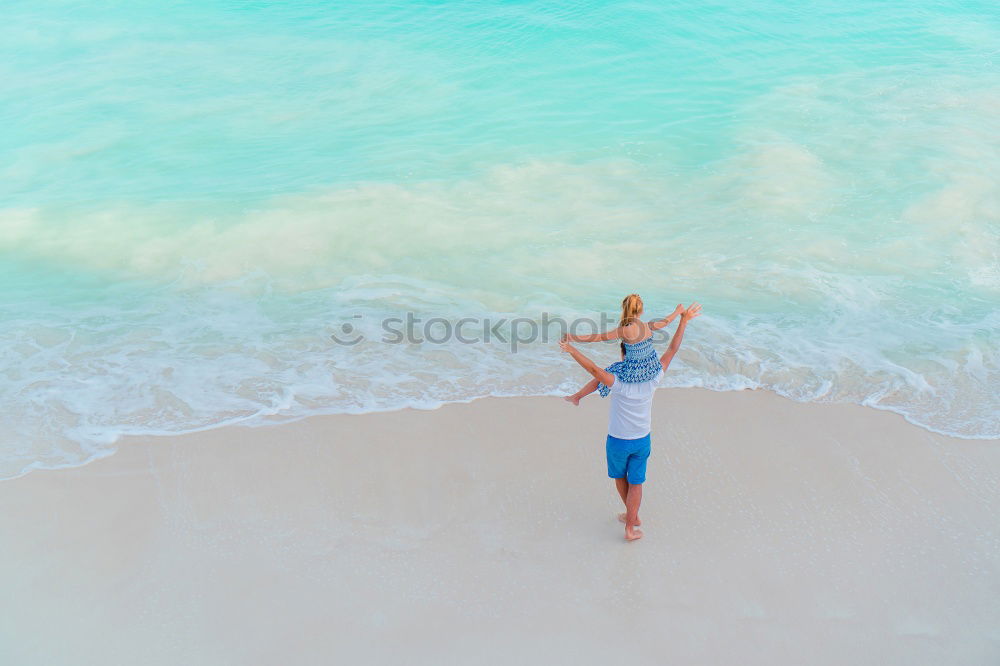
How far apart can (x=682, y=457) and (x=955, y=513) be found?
1458mm

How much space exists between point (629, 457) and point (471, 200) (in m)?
5.06

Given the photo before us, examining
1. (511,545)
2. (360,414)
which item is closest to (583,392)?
(511,545)

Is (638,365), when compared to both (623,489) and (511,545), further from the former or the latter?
(511,545)

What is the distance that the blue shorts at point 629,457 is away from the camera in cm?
411

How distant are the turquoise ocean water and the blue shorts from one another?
148 cm

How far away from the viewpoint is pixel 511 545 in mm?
4336

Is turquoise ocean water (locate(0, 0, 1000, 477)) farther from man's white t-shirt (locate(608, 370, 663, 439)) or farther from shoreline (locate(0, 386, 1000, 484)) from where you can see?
man's white t-shirt (locate(608, 370, 663, 439))

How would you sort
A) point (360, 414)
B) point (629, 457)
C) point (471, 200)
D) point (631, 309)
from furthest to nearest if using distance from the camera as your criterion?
point (471, 200)
point (360, 414)
point (629, 457)
point (631, 309)

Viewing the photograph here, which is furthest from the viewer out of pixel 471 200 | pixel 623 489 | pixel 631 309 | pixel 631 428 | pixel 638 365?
pixel 471 200

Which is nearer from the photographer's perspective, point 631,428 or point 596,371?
point 596,371

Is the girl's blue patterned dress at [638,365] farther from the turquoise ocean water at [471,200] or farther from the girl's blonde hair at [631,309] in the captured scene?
the turquoise ocean water at [471,200]

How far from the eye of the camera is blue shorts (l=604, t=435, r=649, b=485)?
162 inches

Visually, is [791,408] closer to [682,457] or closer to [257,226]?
[682,457]

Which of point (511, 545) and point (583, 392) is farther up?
point (583, 392)
